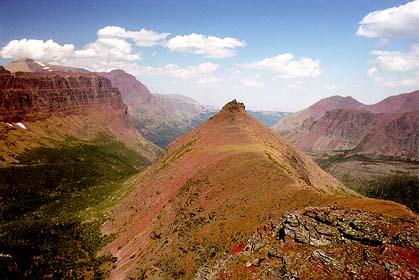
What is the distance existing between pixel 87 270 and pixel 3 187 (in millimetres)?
104774

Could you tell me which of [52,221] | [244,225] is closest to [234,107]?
[52,221]

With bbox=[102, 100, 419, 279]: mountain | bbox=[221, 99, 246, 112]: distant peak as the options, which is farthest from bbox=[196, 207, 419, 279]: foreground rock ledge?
bbox=[221, 99, 246, 112]: distant peak

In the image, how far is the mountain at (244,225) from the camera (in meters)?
37.6

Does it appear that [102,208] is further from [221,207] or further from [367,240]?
[367,240]

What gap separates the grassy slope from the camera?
274 ft

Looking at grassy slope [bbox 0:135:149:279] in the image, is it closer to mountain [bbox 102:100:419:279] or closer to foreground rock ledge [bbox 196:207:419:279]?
mountain [bbox 102:100:419:279]

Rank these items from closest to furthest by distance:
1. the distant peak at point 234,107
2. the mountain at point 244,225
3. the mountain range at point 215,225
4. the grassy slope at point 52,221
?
1. the mountain at point 244,225
2. the mountain range at point 215,225
3. the grassy slope at point 52,221
4. the distant peak at point 234,107

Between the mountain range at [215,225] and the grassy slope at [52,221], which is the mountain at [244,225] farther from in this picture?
the grassy slope at [52,221]

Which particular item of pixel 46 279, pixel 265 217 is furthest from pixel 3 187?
pixel 265 217

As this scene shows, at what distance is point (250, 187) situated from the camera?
234 ft

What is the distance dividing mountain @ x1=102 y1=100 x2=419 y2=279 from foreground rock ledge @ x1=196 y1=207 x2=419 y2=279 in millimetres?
106

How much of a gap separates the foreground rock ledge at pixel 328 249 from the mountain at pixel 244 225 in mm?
106

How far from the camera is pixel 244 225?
185 feet

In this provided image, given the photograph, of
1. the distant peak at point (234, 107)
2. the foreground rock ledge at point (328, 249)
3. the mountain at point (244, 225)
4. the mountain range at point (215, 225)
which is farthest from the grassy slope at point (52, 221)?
the distant peak at point (234, 107)
